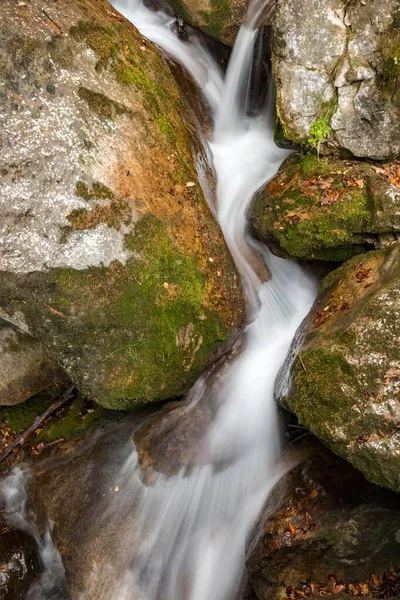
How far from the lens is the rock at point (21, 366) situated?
5801 millimetres

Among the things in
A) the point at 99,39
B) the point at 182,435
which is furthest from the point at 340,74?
the point at 182,435

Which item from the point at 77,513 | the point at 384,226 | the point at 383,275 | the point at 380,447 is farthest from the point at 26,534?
the point at 384,226

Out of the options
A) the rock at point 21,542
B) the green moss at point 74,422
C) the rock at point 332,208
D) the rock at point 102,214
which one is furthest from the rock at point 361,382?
the rock at point 21,542

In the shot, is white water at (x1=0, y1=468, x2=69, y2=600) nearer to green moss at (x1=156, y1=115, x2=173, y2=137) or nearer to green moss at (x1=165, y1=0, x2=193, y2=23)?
green moss at (x1=156, y1=115, x2=173, y2=137)

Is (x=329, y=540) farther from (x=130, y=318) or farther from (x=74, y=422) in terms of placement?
(x=74, y=422)

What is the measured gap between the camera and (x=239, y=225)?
20.0ft

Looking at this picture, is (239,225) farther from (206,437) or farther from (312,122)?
(206,437)

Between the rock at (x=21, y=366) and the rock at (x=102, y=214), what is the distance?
3.56 feet

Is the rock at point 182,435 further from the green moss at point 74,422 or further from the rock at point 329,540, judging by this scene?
the rock at point 329,540

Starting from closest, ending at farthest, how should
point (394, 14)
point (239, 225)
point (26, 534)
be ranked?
point (394, 14)
point (26, 534)
point (239, 225)

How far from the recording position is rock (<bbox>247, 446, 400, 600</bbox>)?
421cm

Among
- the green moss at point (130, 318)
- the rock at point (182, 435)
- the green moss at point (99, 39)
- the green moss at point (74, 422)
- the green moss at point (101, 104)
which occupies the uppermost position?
the green moss at point (99, 39)

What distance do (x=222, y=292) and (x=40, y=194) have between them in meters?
2.00

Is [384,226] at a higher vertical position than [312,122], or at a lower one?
lower
